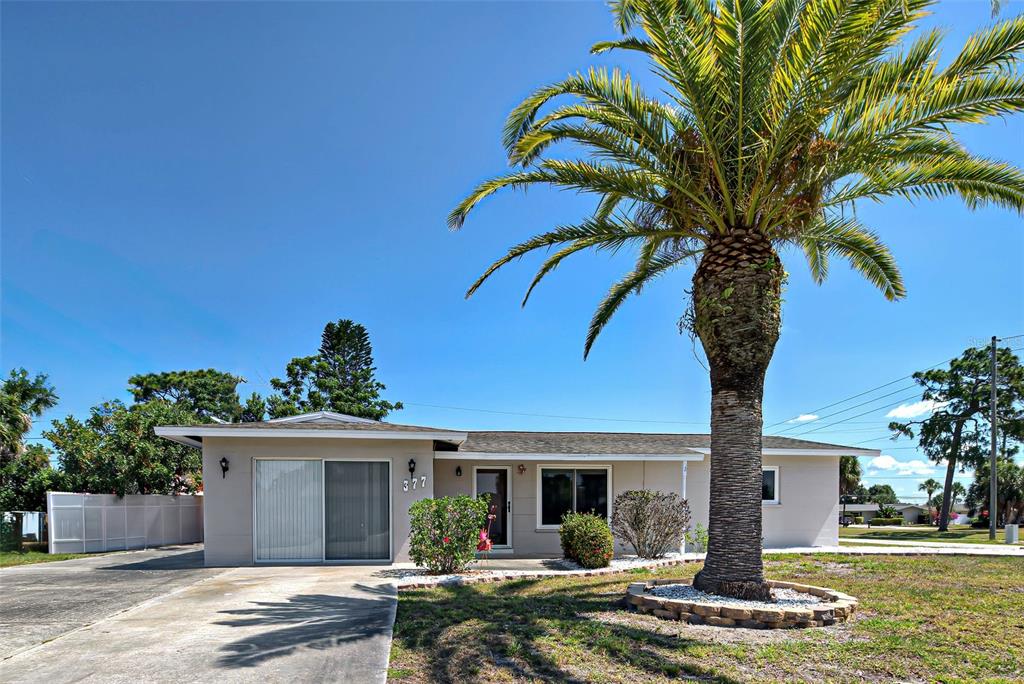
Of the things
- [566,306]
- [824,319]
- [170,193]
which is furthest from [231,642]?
[170,193]

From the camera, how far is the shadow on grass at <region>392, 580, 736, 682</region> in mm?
5523

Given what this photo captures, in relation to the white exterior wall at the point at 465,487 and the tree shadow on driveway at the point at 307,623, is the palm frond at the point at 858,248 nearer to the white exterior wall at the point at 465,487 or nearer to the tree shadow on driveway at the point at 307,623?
the white exterior wall at the point at 465,487

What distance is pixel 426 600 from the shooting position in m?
8.85

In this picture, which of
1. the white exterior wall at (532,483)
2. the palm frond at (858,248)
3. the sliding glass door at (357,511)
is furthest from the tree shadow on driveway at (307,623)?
the palm frond at (858,248)

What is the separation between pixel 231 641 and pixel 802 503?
15163 millimetres

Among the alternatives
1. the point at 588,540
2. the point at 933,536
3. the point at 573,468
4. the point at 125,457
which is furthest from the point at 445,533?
the point at 933,536

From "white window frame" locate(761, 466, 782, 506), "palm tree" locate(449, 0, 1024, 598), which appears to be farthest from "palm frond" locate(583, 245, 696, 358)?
"white window frame" locate(761, 466, 782, 506)

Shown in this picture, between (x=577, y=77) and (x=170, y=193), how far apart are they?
17960mm

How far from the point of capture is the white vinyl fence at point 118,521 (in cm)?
1689

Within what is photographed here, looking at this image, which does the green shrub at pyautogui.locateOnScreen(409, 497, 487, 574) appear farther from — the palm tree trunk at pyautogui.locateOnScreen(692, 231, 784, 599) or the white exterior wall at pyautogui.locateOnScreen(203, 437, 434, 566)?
the palm tree trunk at pyautogui.locateOnScreen(692, 231, 784, 599)

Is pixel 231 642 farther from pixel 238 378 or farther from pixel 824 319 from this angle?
pixel 238 378

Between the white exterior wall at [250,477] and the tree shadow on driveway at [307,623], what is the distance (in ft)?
12.3

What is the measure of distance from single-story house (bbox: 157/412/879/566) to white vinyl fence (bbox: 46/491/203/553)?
19.8 feet

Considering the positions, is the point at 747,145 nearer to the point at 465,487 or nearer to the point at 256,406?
the point at 465,487
